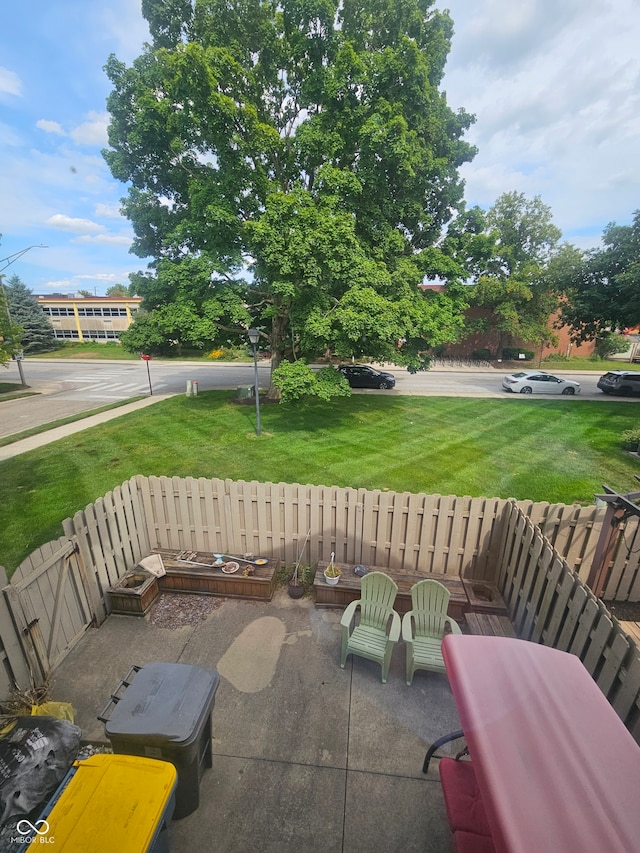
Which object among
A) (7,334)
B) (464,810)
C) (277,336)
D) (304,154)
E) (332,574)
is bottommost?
(332,574)

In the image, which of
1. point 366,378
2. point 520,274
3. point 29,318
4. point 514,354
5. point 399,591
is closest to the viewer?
point 399,591

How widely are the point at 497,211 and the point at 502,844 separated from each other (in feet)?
142

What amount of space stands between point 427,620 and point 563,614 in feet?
4.81

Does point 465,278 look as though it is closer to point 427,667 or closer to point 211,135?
point 211,135

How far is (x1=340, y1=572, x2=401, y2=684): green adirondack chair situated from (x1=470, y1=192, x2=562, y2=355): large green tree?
1308 inches

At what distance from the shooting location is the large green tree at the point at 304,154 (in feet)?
38.7

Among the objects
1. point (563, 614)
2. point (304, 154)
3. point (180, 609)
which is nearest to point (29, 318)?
point (304, 154)

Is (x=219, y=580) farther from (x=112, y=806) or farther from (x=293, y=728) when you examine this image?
(x=112, y=806)

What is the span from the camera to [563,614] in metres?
4.09

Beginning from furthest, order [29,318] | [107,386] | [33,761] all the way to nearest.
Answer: [29,318], [107,386], [33,761]

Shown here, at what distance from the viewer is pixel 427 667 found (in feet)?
13.9

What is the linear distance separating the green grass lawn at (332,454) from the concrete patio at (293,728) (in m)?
3.84

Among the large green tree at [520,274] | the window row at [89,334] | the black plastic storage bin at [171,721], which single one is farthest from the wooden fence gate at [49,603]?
the window row at [89,334]

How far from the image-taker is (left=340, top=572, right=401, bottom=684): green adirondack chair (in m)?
4.36
